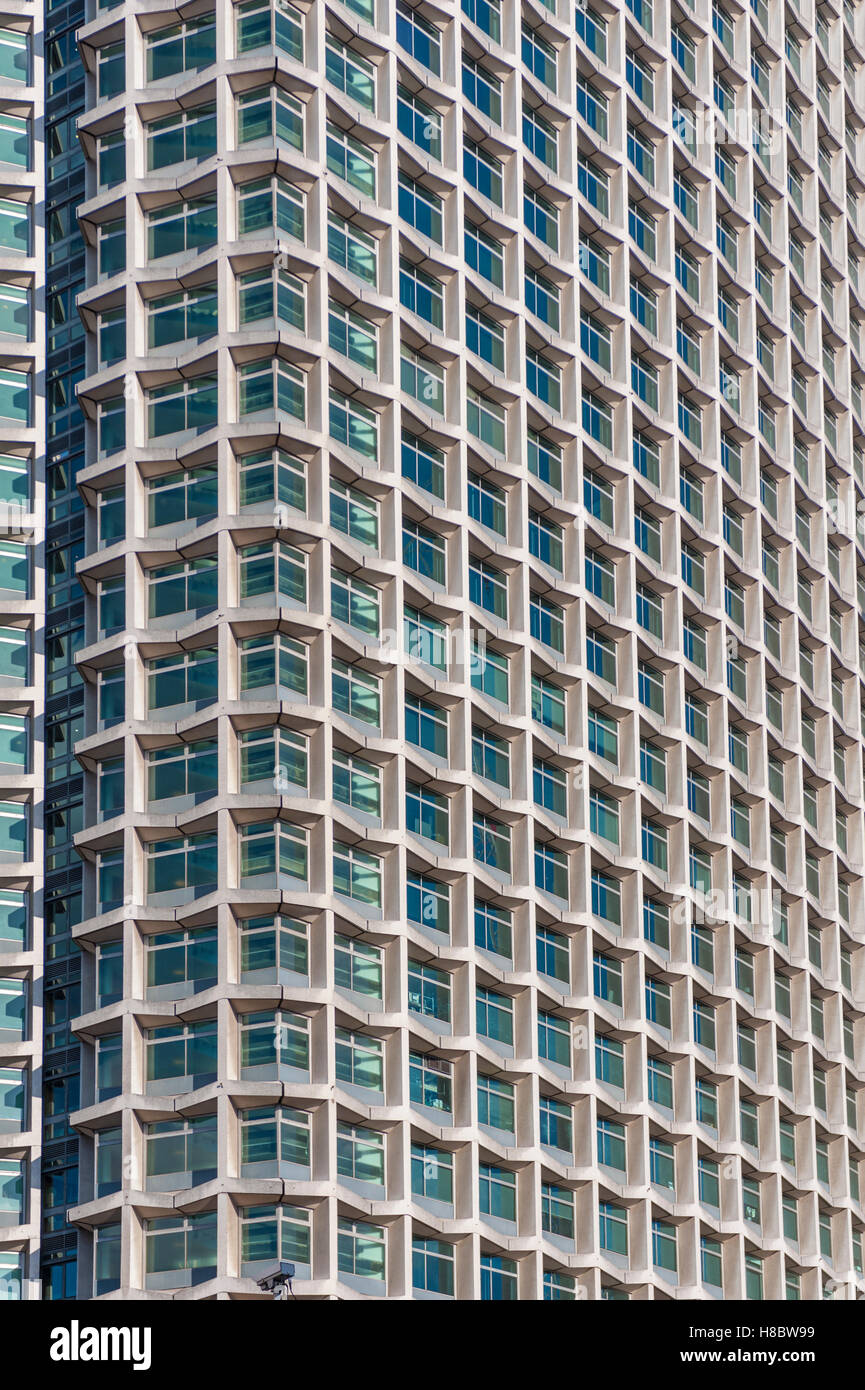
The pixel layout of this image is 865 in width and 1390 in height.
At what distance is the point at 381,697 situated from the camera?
293ft

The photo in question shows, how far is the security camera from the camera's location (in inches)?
3100

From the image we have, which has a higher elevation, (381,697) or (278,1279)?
(381,697)

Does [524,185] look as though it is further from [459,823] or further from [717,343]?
[459,823]

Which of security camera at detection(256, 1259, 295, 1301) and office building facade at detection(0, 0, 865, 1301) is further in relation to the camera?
office building facade at detection(0, 0, 865, 1301)

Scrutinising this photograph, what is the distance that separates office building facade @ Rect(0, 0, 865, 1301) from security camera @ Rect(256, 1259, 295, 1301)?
59cm

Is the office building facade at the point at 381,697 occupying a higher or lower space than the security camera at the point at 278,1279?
higher

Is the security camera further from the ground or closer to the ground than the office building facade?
closer to the ground

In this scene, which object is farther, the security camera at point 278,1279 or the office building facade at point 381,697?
the office building facade at point 381,697

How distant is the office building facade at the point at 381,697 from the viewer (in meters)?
84.3

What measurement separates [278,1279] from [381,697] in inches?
767

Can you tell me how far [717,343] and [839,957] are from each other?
26.3 meters

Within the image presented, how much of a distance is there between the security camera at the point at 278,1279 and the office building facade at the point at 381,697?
59 centimetres
